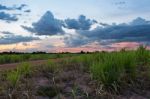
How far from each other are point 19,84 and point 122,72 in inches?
80.5

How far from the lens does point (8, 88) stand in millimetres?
7812

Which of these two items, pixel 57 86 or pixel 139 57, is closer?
pixel 57 86

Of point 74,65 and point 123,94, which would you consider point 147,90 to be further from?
point 74,65

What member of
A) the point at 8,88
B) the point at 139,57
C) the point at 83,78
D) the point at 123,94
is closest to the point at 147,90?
the point at 123,94

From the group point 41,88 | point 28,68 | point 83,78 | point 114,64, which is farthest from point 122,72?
point 28,68

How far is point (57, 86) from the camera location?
25.9 feet

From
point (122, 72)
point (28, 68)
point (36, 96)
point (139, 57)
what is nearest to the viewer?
point (36, 96)

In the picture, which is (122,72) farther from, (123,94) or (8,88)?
(8,88)

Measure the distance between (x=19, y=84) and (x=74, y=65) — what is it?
2306mm

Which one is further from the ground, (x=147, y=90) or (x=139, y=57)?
(x=139, y=57)

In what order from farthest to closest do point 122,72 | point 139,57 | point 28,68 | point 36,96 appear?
point 139,57
point 28,68
point 122,72
point 36,96

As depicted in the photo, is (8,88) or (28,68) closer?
(8,88)

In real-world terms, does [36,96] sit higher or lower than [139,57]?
lower

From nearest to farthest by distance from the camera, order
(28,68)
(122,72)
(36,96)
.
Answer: (36,96) < (122,72) < (28,68)
